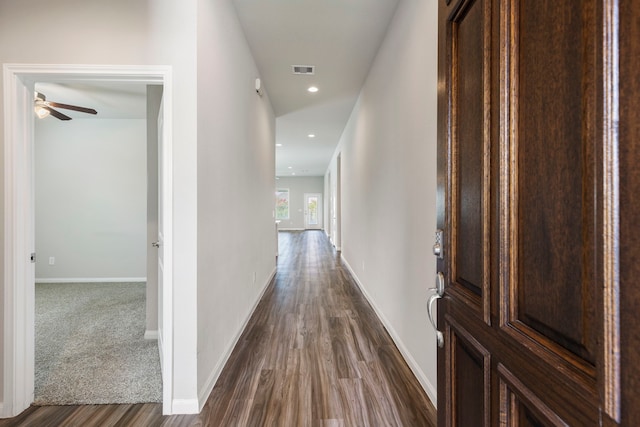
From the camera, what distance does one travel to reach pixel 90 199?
463 cm

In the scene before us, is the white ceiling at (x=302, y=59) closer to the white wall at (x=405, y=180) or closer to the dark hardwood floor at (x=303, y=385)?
the white wall at (x=405, y=180)

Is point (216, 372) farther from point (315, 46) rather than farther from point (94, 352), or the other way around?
point (315, 46)

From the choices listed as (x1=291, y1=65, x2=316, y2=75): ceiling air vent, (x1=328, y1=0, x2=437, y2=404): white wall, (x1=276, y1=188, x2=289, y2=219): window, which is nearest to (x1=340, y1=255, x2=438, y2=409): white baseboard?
(x1=328, y1=0, x2=437, y2=404): white wall

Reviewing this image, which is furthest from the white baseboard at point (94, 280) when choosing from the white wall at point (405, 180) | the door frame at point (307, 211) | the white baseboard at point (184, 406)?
the door frame at point (307, 211)

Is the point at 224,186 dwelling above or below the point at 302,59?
below

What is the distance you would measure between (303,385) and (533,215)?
1.85 metres

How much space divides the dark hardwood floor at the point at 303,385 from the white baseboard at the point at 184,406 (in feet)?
0.10

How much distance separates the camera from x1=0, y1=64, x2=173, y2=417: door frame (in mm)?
1648

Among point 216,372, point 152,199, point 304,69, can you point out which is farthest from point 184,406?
point 304,69

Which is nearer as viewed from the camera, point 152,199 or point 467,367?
point 467,367

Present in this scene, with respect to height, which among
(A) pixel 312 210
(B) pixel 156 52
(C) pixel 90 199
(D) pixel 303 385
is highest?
(B) pixel 156 52

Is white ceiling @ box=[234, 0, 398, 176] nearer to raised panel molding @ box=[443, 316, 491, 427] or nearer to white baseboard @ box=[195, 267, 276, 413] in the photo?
raised panel molding @ box=[443, 316, 491, 427]

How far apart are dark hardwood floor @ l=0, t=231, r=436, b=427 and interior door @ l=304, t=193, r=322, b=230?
38.1 feet

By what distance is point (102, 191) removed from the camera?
4.64m
